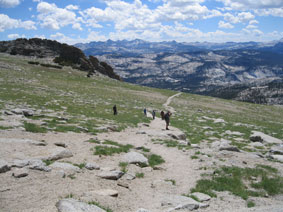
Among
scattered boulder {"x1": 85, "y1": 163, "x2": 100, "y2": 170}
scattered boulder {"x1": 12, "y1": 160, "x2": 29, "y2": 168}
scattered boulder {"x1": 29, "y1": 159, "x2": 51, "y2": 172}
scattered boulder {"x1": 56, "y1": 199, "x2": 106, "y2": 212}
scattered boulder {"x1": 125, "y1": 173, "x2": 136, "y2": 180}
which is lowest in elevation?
scattered boulder {"x1": 125, "y1": 173, "x2": 136, "y2": 180}

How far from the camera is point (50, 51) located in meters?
98.7

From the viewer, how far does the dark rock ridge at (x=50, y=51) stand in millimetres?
93750

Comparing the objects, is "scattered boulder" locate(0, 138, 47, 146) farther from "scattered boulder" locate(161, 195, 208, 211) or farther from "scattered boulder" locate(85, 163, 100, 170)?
"scattered boulder" locate(161, 195, 208, 211)

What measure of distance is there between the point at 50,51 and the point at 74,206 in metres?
104

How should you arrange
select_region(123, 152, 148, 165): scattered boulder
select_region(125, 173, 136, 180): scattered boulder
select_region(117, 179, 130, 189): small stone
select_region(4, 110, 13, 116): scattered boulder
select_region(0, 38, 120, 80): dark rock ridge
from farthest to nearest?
select_region(0, 38, 120, 80): dark rock ridge < select_region(4, 110, 13, 116): scattered boulder < select_region(123, 152, 148, 165): scattered boulder < select_region(125, 173, 136, 180): scattered boulder < select_region(117, 179, 130, 189): small stone

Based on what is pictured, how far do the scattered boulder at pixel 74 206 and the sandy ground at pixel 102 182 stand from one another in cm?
27

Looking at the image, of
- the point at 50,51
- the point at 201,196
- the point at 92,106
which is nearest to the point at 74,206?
the point at 201,196

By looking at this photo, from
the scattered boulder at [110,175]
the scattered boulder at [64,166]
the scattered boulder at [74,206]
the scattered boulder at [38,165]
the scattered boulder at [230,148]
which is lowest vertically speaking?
the scattered boulder at [230,148]

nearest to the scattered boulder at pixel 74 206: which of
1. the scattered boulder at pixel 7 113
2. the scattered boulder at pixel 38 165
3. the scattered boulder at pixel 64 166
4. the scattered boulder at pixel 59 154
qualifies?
the scattered boulder at pixel 38 165

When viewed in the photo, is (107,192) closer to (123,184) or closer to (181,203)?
(123,184)

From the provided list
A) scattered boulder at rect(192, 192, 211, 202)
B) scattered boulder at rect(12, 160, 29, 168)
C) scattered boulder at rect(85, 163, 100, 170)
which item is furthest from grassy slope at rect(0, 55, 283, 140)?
scattered boulder at rect(192, 192, 211, 202)

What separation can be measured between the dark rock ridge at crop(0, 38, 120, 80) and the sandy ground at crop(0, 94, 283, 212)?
80479 mm

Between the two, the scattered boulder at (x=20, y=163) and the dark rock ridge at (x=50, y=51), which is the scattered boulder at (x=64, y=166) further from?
the dark rock ridge at (x=50, y=51)

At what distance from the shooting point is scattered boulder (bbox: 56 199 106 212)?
7293mm
